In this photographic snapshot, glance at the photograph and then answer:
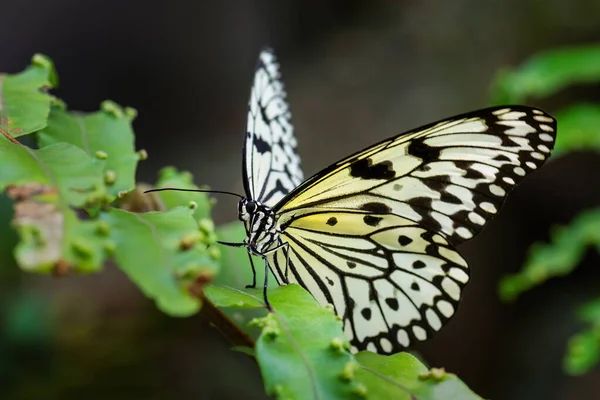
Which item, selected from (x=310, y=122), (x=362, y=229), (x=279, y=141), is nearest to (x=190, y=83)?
(x=310, y=122)

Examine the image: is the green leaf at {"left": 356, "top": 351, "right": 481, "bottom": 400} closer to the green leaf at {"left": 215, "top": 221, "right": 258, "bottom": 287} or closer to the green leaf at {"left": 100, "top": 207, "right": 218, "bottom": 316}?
the green leaf at {"left": 100, "top": 207, "right": 218, "bottom": 316}

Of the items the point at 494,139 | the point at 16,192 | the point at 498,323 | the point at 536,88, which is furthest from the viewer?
the point at 498,323

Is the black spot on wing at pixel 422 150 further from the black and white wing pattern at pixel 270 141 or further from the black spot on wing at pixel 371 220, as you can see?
the black and white wing pattern at pixel 270 141

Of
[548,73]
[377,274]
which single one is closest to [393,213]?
[377,274]

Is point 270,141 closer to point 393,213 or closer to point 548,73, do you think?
point 393,213

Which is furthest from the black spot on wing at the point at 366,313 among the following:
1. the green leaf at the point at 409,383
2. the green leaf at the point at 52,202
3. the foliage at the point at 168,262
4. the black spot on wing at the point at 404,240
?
the green leaf at the point at 52,202

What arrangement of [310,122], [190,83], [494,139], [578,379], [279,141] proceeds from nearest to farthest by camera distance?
1. [494,139]
2. [279,141]
3. [578,379]
4. [310,122]
5. [190,83]

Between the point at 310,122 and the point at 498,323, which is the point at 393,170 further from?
the point at 310,122
